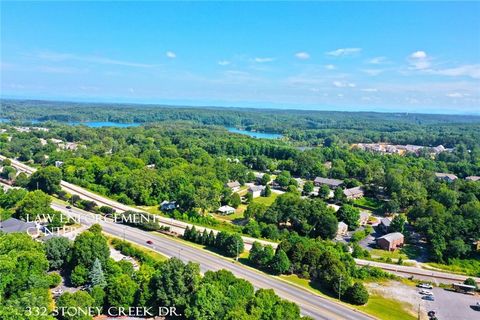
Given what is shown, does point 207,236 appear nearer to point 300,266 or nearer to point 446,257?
point 300,266

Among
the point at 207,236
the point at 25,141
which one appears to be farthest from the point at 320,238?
the point at 25,141

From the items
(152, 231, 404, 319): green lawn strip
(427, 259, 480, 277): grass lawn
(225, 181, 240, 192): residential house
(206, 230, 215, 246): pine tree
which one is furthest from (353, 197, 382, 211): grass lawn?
(206, 230, 215, 246): pine tree

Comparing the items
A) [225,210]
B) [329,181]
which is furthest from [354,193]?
[225,210]

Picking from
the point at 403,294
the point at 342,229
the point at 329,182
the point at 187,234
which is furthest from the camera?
the point at 329,182

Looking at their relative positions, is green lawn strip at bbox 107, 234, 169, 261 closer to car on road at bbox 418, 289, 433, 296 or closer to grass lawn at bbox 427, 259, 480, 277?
car on road at bbox 418, 289, 433, 296

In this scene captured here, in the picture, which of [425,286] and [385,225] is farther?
[385,225]

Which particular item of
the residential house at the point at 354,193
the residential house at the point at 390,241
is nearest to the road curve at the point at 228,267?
the residential house at the point at 390,241

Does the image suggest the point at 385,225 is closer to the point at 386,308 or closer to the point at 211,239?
the point at 386,308
